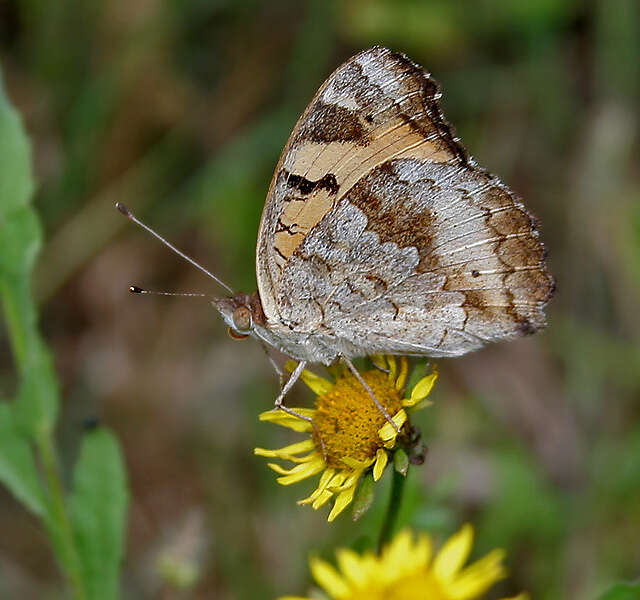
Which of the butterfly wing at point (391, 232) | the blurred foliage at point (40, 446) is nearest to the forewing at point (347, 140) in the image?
the butterfly wing at point (391, 232)

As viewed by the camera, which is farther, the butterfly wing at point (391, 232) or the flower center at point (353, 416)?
the butterfly wing at point (391, 232)

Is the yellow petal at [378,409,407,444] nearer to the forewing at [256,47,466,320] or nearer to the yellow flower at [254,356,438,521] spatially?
the yellow flower at [254,356,438,521]

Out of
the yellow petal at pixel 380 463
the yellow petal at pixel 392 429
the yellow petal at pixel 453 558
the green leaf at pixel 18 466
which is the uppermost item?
the green leaf at pixel 18 466

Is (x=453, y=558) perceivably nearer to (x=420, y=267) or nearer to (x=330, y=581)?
(x=330, y=581)

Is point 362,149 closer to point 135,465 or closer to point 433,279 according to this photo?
point 433,279

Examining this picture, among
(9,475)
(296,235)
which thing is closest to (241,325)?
(296,235)

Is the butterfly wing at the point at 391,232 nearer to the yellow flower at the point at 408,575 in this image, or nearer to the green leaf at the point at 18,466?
the yellow flower at the point at 408,575
